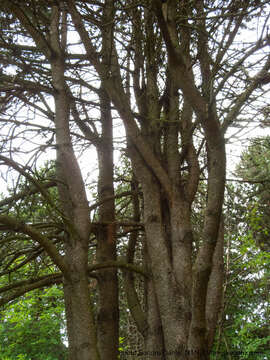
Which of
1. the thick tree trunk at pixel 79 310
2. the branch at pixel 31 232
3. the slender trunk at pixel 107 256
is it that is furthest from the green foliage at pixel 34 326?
the branch at pixel 31 232

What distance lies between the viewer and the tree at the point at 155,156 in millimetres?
2426

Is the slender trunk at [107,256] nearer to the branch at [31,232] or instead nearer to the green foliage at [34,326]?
the branch at [31,232]

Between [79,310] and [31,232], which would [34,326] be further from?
[31,232]

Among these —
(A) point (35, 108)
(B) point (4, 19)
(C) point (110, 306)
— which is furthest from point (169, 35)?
(C) point (110, 306)

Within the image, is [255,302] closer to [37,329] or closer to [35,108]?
[37,329]

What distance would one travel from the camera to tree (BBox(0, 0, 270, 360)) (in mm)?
2426

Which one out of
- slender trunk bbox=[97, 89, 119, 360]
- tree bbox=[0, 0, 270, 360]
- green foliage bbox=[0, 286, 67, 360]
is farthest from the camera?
green foliage bbox=[0, 286, 67, 360]

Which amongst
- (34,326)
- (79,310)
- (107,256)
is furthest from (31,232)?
(34,326)

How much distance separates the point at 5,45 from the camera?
392cm

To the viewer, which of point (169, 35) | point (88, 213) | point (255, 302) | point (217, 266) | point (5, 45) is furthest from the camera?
point (255, 302)

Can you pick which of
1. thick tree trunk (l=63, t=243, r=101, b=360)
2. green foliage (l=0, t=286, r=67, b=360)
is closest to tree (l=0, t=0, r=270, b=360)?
thick tree trunk (l=63, t=243, r=101, b=360)

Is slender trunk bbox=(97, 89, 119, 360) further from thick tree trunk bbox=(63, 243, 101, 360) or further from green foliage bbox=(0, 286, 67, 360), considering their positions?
green foliage bbox=(0, 286, 67, 360)

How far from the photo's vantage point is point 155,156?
3988 millimetres

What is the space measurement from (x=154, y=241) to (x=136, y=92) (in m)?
2.08
